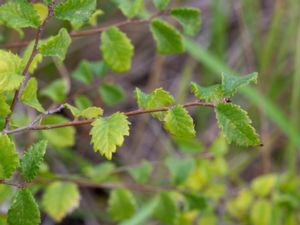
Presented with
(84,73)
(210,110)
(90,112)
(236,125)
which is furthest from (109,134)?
(210,110)

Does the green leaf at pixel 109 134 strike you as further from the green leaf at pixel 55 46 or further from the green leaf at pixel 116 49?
the green leaf at pixel 116 49

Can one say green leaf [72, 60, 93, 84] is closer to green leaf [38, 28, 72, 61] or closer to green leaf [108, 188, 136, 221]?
green leaf [108, 188, 136, 221]

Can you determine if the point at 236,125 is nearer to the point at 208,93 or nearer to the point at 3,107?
the point at 208,93

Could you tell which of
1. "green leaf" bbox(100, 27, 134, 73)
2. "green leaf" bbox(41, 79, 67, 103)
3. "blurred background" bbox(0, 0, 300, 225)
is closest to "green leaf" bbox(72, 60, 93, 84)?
"green leaf" bbox(41, 79, 67, 103)

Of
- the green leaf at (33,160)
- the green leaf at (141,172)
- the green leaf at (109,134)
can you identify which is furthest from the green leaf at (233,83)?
the green leaf at (141,172)

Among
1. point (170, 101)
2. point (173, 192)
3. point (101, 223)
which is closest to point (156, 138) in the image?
point (101, 223)
